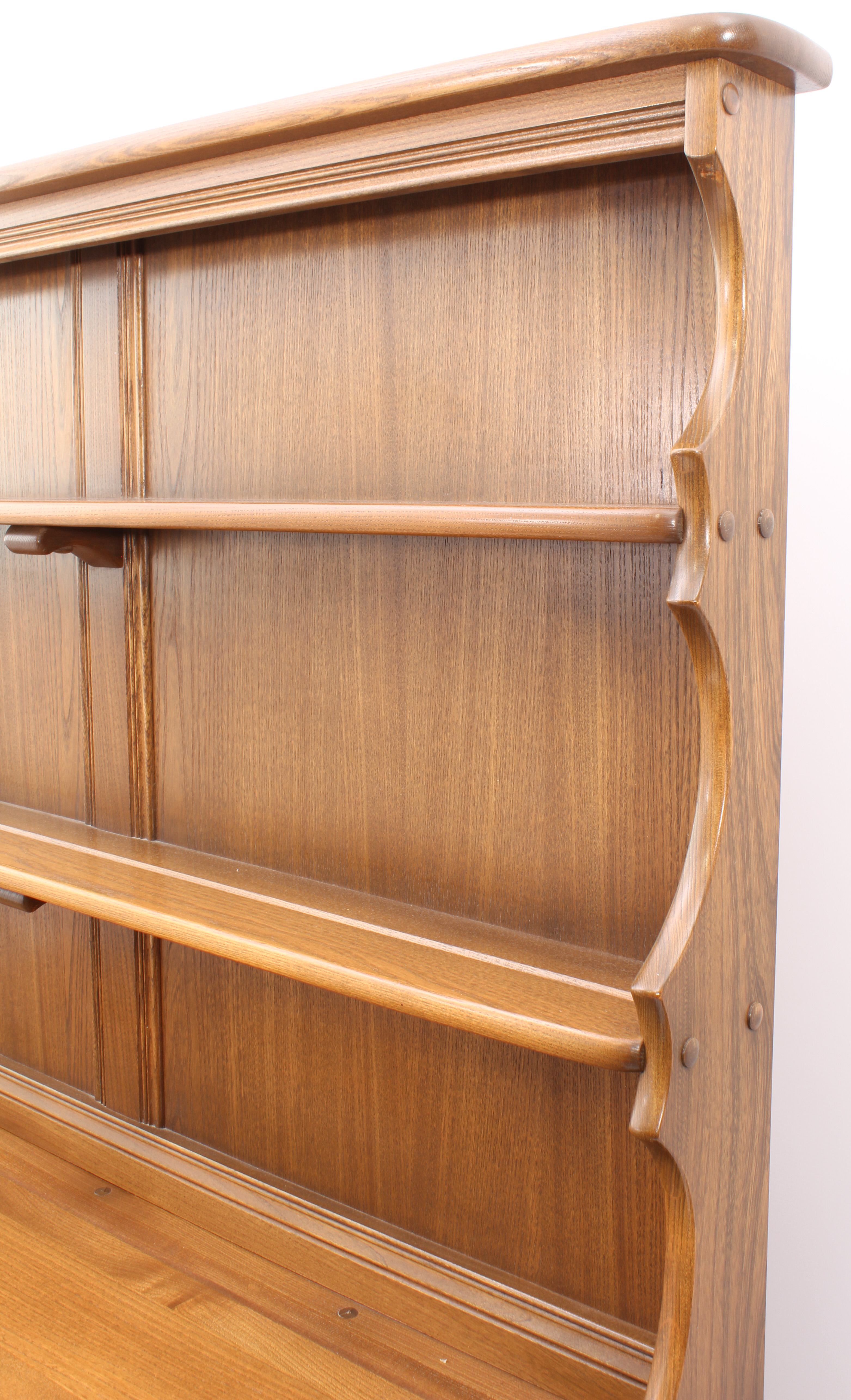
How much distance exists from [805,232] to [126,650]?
3.07 feet

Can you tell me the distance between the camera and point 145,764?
5.18 ft

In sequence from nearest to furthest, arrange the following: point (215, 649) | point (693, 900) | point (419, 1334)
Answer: point (693, 900)
point (419, 1334)
point (215, 649)

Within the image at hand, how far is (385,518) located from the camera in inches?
42.0

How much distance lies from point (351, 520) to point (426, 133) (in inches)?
13.4

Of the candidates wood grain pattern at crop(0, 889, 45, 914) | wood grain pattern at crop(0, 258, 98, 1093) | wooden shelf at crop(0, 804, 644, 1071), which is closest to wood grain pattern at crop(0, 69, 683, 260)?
wood grain pattern at crop(0, 258, 98, 1093)

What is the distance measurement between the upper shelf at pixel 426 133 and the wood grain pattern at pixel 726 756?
35 millimetres

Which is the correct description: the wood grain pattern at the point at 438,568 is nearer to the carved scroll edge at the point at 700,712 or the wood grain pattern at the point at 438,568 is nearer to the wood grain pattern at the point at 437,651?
the wood grain pattern at the point at 437,651

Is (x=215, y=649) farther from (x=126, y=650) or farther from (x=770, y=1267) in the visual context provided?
(x=770, y=1267)

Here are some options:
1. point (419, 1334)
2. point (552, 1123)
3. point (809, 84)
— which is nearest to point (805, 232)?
point (809, 84)

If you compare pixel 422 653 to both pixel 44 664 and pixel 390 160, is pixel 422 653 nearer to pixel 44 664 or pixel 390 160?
pixel 390 160

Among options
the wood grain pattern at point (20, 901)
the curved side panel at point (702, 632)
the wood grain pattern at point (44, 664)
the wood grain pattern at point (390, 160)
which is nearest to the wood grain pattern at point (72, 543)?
the wood grain pattern at point (44, 664)

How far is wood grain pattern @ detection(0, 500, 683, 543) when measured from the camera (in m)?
0.94

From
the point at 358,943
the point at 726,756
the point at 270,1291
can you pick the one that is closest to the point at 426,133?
the point at 726,756

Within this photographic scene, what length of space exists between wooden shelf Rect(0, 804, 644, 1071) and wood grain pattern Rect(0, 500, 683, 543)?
0.39 meters
